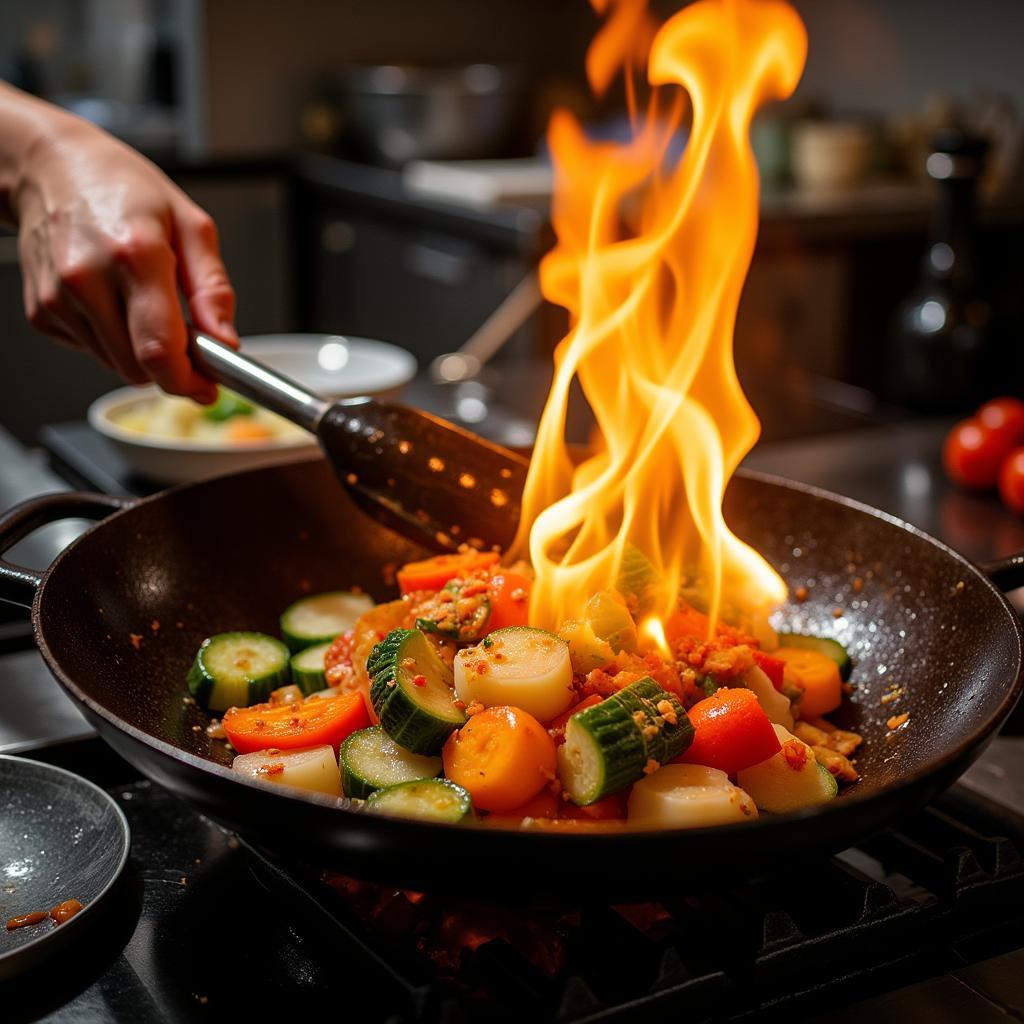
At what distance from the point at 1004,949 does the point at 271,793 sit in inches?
23.6

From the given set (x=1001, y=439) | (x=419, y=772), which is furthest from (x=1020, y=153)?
(x=419, y=772)

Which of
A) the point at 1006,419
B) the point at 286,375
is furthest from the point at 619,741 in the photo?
the point at 1006,419

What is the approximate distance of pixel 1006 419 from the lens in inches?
87.7

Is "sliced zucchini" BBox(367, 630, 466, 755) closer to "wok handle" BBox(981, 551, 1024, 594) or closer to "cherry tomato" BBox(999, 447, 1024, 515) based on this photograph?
"wok handle" BBox(981, 551, 1024, 594)

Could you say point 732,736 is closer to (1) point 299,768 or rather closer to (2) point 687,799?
(2) point 687,799

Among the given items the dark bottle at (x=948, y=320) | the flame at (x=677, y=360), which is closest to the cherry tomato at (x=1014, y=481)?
the dark bottle at (x=948, y=320)

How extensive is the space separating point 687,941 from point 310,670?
0.46 meters

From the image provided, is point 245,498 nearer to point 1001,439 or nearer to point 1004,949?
point 1004,949

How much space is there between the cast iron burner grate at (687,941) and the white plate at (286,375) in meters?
0.76

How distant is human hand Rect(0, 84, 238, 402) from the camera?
1.41m

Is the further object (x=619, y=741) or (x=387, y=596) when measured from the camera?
(x=387, y=596)

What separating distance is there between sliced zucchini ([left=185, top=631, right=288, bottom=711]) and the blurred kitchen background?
156 centimetres

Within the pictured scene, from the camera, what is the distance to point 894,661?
126 cm

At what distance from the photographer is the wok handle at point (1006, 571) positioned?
45.5 inches
